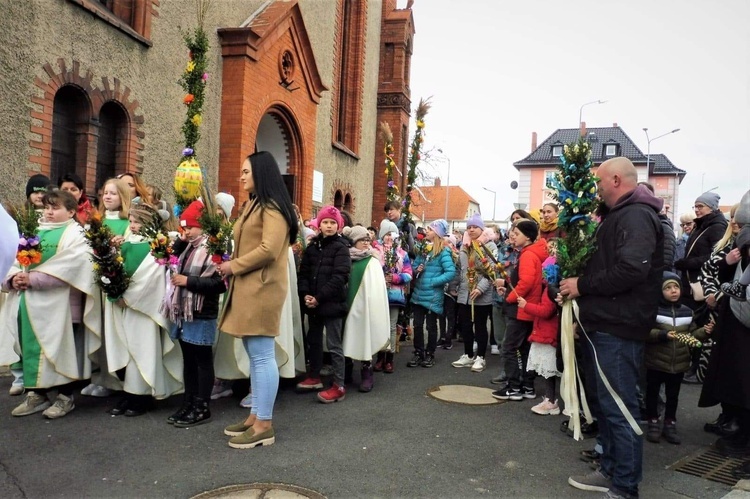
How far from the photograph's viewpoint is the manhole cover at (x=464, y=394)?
6.02m

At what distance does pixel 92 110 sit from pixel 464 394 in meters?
6.34

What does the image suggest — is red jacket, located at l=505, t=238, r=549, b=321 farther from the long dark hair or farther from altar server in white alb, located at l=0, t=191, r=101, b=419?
altar server in white alb, located at l=0, t=191, r=101, b=419

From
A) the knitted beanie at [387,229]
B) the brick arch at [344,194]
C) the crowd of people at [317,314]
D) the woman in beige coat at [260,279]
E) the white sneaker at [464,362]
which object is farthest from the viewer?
the brick arch at [344,194]

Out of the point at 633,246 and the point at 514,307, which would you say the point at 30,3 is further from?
the point at 633,246

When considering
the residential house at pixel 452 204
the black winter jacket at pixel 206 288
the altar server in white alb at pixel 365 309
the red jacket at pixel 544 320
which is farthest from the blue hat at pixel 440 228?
the residential house at pixel 452 204

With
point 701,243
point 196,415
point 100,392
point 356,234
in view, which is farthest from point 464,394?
point 100,392

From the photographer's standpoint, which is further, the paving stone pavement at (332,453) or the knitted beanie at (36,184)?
the knitted beanie at (36,184)

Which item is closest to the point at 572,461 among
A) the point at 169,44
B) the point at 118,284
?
the point at 118,284

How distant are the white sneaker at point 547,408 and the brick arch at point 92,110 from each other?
21.7ft

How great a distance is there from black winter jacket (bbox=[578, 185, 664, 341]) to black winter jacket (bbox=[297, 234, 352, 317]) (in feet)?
8.90

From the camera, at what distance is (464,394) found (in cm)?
630

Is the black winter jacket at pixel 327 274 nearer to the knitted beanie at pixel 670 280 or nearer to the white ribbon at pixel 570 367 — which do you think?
the white ribbon at pixel 570 367

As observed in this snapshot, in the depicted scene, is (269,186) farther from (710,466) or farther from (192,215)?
(710,466)

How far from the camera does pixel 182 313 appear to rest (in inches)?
194
